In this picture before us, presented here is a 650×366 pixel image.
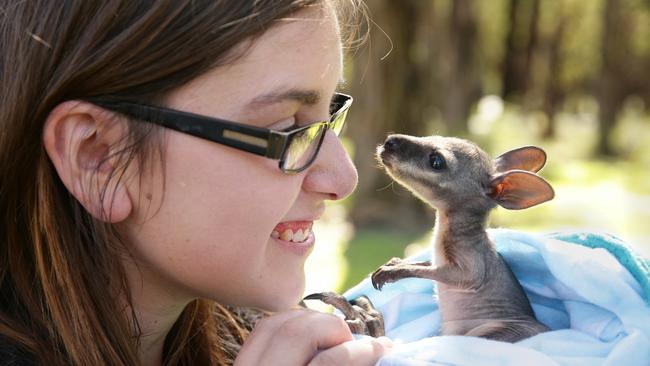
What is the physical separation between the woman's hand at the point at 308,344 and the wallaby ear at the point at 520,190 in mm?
462

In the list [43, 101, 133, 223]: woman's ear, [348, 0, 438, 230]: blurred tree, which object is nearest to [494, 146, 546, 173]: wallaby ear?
[43, 101, 133, 223]: woman's ear

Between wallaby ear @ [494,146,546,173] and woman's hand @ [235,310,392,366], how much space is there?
1.76 feet

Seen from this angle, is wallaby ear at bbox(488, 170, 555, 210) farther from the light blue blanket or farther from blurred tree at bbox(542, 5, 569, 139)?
blurred tree at bbox(542, 5, 569, 139)

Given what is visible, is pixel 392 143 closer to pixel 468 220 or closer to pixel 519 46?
pixel 468 220

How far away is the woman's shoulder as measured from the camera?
0.95 metres

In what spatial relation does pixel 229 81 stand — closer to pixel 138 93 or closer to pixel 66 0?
pixel 138 93

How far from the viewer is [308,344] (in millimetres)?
1039

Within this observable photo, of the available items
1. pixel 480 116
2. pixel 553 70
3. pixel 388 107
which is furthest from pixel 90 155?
pixel 553 70

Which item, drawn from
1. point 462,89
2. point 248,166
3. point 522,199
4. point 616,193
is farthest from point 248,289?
point 462,89

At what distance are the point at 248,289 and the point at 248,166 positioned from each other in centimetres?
17

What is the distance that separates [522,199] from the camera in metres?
1.45

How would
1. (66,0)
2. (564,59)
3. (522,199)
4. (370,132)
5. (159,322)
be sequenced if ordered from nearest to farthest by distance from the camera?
(66,0)
(159,322)
(522,199)
(370,132)
(564,59)

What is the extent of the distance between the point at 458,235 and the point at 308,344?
1.91 feet

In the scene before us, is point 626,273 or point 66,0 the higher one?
point 66,0
